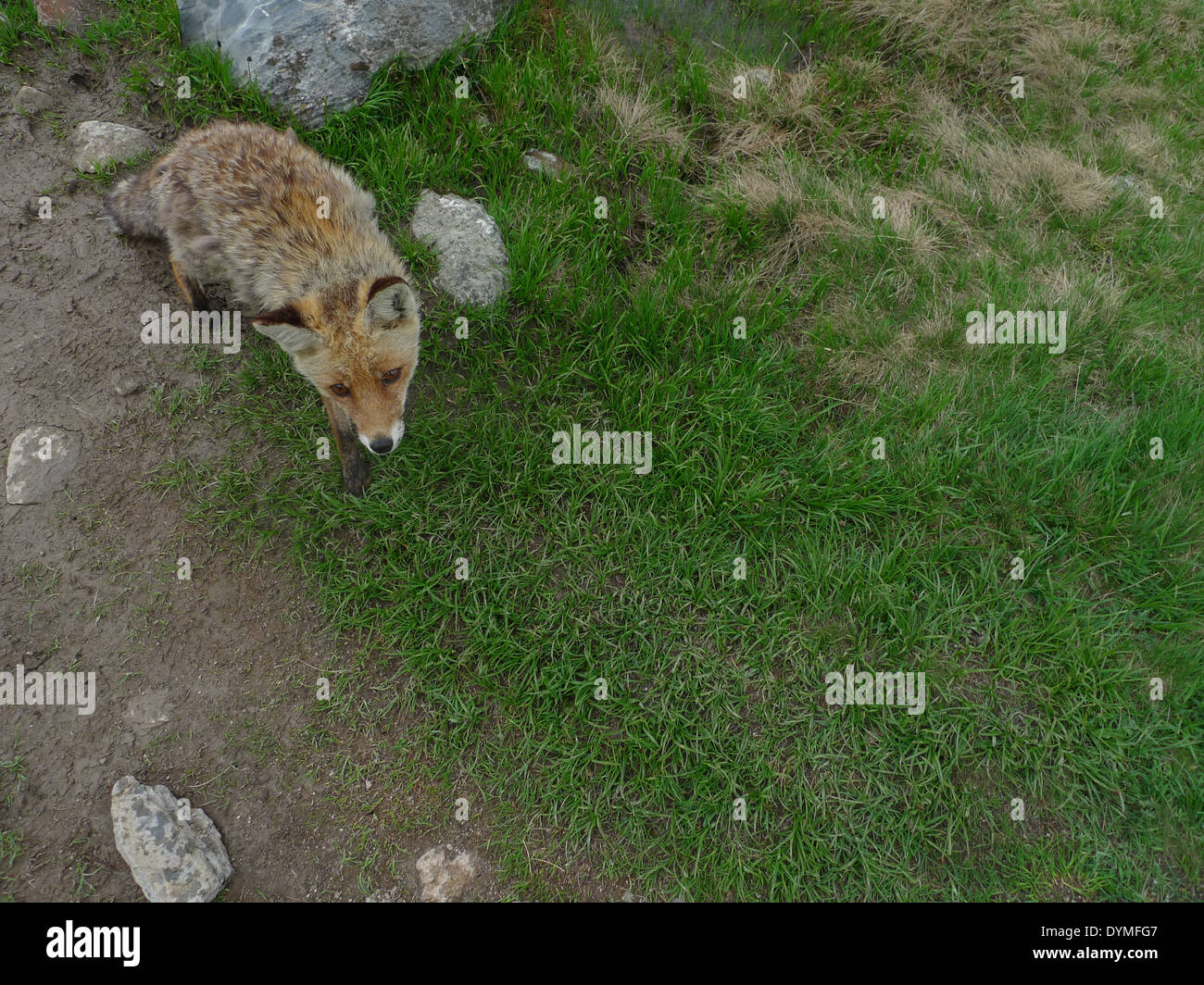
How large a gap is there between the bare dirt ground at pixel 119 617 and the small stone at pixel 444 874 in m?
0.05

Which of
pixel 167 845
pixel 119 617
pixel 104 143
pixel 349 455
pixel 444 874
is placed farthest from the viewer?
pixel 104 143

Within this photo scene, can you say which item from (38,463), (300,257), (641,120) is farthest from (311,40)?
(38,463)

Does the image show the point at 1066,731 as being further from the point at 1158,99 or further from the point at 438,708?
the point at 1158,99

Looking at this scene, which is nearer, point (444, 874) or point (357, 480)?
point (444, 874)

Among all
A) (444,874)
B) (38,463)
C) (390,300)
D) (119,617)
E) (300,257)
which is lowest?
(444,874)

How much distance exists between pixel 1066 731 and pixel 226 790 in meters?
4.52

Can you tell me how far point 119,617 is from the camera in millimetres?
3996

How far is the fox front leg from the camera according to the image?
13.6ft

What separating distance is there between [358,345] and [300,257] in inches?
30.4

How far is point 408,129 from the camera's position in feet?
16.6

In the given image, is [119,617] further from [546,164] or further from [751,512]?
[546,164]

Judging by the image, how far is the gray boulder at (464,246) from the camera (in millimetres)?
4805

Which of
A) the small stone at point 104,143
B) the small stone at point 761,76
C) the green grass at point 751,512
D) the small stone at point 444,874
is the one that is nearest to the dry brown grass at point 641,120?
the green grass at point 751,512

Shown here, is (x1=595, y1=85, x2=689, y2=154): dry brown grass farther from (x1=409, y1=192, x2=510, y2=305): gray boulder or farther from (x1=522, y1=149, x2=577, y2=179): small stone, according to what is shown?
(x1=409, y1=192, x2=510, y2=305): gray boulder
